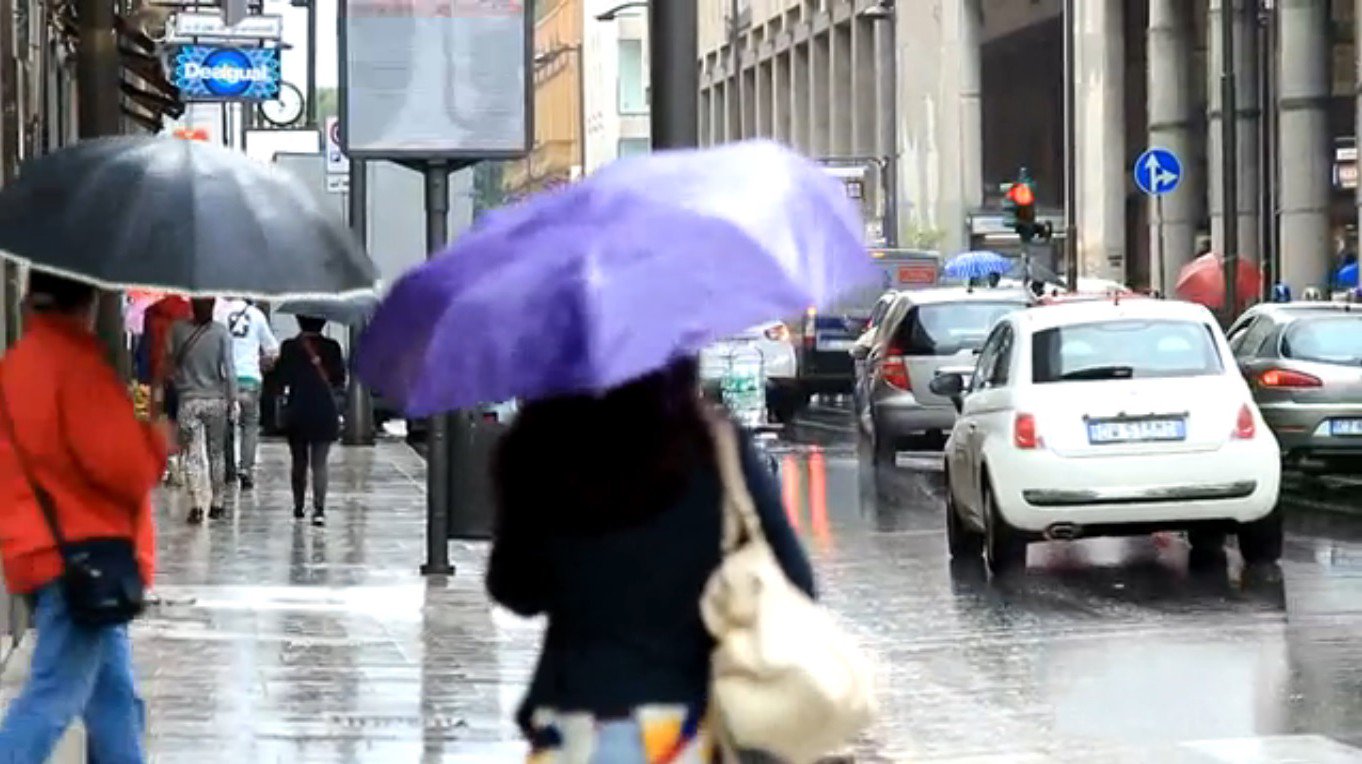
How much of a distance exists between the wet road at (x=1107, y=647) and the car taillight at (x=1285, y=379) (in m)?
1.45

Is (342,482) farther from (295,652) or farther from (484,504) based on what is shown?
(295,652)

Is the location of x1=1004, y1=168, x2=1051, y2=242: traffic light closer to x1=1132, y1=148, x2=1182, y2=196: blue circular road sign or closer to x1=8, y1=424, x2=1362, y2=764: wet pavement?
x1=1132, y1=148, x2=1182, y2=196: blue circular road sign

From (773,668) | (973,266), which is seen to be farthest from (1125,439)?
(973,266)

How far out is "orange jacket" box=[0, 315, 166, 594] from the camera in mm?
7383

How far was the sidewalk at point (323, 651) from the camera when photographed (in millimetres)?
10766

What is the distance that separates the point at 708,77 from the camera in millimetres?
98688

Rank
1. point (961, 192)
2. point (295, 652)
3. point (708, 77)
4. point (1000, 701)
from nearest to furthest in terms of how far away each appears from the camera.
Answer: point (1000, 701), point (295, 652), point (961, 192), point (708, 77)

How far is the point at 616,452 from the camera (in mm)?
4859

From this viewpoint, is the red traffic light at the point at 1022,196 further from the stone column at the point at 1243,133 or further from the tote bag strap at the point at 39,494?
the tote bag strap at the point at 39,494

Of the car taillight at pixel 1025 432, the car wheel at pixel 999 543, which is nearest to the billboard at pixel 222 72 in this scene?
the car wheel at pixel 999 543

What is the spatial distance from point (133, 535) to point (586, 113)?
4083 inches

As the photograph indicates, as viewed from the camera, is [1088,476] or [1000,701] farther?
[1088,476]

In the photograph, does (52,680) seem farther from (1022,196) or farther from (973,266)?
(973,266)

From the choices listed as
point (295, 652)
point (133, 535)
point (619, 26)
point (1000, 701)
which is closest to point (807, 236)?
point (133, 535)
